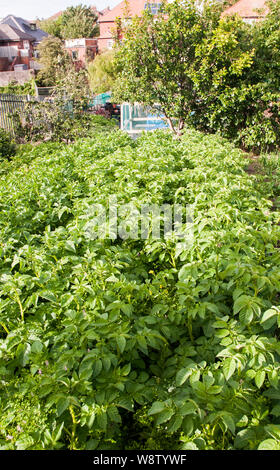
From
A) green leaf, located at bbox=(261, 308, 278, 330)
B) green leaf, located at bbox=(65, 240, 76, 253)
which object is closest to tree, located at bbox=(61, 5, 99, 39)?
green leaf, located at bbox=(65, 240, 76, 253)

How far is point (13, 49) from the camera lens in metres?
47.8

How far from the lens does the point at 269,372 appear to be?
155cm

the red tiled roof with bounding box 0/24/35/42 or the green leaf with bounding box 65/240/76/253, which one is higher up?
the red tiled roof with bounding box 0/24/35/42

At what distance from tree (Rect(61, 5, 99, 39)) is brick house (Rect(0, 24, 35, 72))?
5.88m

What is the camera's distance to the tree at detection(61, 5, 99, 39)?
44.1 m

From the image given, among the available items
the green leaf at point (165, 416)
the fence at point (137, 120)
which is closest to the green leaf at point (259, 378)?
the green leaf at point (165, 416)

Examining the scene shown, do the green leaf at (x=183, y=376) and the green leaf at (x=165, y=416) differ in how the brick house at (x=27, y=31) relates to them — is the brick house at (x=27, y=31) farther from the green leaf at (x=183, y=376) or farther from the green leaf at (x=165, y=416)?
the green leaf at (x=165, y=416)

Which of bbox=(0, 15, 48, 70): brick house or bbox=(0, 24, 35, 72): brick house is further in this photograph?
bbox=(0, 15, 48, 70): brick house

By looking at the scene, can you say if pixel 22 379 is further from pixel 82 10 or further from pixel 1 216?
pixel 82 10

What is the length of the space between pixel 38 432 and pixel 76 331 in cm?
46

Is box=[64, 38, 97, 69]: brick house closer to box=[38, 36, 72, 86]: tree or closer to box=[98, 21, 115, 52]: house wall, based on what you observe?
box=[98, 21, 115, 52]: house wall

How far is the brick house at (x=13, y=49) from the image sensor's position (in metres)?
47.4

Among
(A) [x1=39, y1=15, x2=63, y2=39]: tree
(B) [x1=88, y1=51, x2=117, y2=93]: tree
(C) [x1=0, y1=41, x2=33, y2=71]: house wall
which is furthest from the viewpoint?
(A) [x1=39, y1=15, x2=63, y2=39]: tree

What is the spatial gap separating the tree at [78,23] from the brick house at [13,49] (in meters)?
5.88
